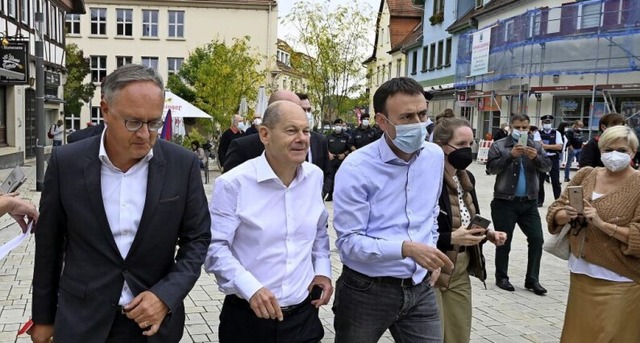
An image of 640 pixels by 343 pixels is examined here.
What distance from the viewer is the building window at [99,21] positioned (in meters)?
49.4

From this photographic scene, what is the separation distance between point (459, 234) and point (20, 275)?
5.51m

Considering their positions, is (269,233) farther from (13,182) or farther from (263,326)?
(13,182)

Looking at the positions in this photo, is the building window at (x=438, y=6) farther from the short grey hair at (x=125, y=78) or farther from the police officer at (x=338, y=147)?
the short grey hair at (x=125, y=78)

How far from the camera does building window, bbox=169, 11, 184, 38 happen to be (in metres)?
49.6

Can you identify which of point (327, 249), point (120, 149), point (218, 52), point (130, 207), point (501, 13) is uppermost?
point (501, 13)

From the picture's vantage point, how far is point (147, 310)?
2316 mm

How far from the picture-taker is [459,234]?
3281 mm

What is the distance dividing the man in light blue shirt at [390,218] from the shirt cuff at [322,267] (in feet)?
0.34

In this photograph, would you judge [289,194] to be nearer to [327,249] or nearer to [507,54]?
[327,249]

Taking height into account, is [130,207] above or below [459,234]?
above

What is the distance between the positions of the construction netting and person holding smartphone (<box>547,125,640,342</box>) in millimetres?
19533

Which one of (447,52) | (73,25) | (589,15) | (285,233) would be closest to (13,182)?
(285,233)

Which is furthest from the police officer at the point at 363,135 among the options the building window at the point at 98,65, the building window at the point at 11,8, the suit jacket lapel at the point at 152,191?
the building window at the point at 98,65

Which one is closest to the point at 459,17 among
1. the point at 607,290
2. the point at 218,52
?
the point at 218,52
